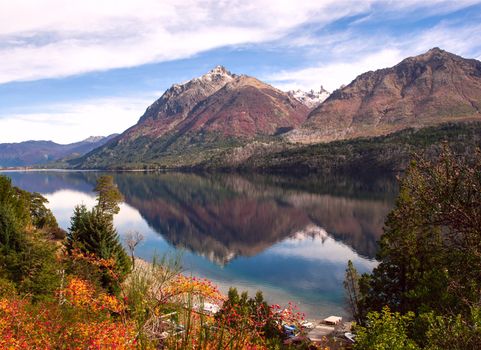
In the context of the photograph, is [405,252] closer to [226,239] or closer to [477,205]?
[477,205]

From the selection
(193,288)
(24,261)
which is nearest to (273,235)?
(24,261)

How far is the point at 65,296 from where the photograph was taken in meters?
31.0

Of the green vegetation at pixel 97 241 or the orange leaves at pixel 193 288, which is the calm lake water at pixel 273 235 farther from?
the orange leaves at pixel 193 288

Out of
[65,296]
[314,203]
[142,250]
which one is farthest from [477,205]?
[314,203]

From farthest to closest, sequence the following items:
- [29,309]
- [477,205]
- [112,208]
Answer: [112,208], [29,309], [477,205]

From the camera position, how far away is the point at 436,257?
107ft

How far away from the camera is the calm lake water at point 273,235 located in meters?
75.6

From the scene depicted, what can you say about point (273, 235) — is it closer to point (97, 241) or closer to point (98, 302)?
point (97, 241)

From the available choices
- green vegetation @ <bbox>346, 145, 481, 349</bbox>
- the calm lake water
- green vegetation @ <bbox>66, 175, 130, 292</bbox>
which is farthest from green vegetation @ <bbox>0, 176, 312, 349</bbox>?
the calm lake water

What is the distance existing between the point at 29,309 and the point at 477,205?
2464 cm

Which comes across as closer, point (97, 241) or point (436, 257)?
point (436, 257)

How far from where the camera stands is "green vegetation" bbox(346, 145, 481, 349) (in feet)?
53.7

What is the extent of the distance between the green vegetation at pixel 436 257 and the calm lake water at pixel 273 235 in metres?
27.4

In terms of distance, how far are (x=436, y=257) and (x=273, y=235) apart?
298ft
